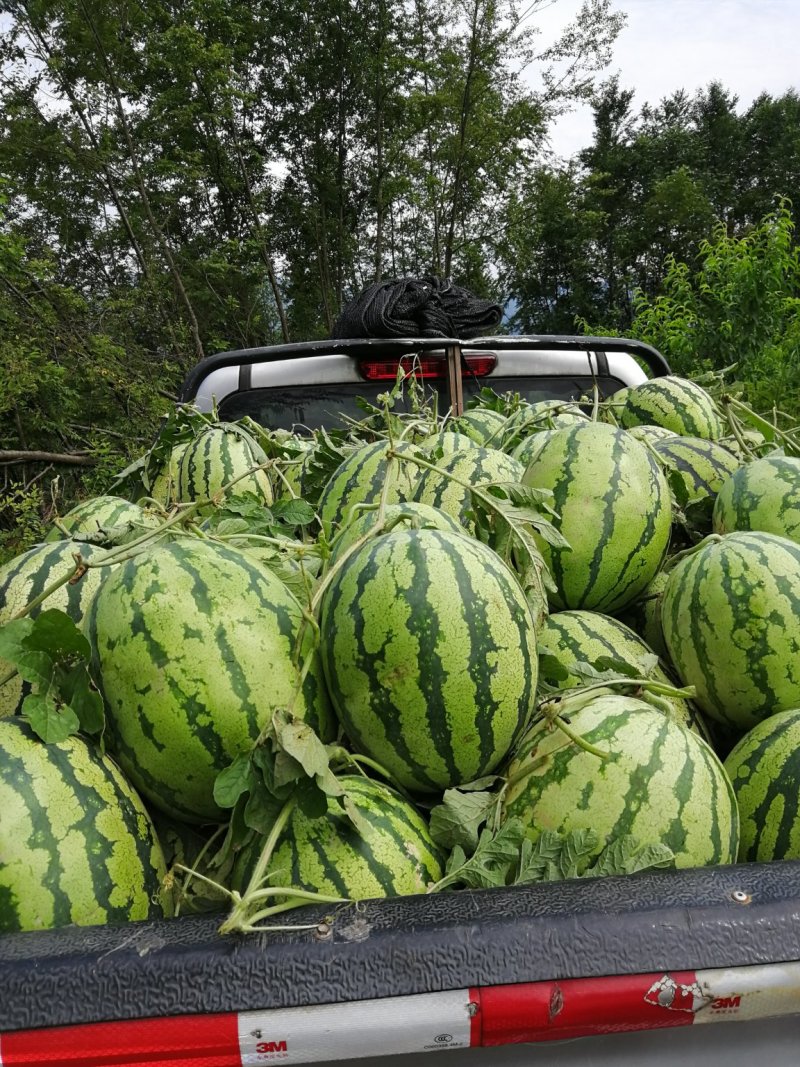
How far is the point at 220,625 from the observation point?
1.21 meters

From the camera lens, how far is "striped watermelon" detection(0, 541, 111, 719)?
1.36 meters

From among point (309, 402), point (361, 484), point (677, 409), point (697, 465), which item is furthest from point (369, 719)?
point (309, 402)

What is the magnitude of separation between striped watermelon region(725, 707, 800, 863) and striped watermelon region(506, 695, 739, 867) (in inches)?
→ 3.4

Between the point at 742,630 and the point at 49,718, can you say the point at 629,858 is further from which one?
the point at 49,718

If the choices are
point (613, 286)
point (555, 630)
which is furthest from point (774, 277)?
point (613, 286)

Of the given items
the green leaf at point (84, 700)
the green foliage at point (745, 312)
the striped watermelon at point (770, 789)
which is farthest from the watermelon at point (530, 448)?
the green foliage at point (745, 312)

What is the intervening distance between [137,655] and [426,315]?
3378 mm

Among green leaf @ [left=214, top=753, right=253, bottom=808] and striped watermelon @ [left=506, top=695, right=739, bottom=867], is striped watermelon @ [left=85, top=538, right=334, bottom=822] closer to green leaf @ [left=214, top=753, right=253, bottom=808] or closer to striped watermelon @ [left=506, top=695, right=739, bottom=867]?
green leaf @ [left=214, top=753, right=253, bottom=808]

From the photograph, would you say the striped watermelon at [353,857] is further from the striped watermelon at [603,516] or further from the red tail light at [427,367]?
the red tail light at [427,367]

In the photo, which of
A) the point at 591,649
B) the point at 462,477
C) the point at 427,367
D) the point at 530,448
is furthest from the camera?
the point at 427,367

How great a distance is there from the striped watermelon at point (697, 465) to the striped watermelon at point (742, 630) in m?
0.56

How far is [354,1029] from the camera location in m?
0.79

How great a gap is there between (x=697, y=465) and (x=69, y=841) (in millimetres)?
1831

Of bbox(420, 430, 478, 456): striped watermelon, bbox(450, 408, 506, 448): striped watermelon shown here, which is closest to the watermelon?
bbox(420, 430, 478, 456): striped watermelon
